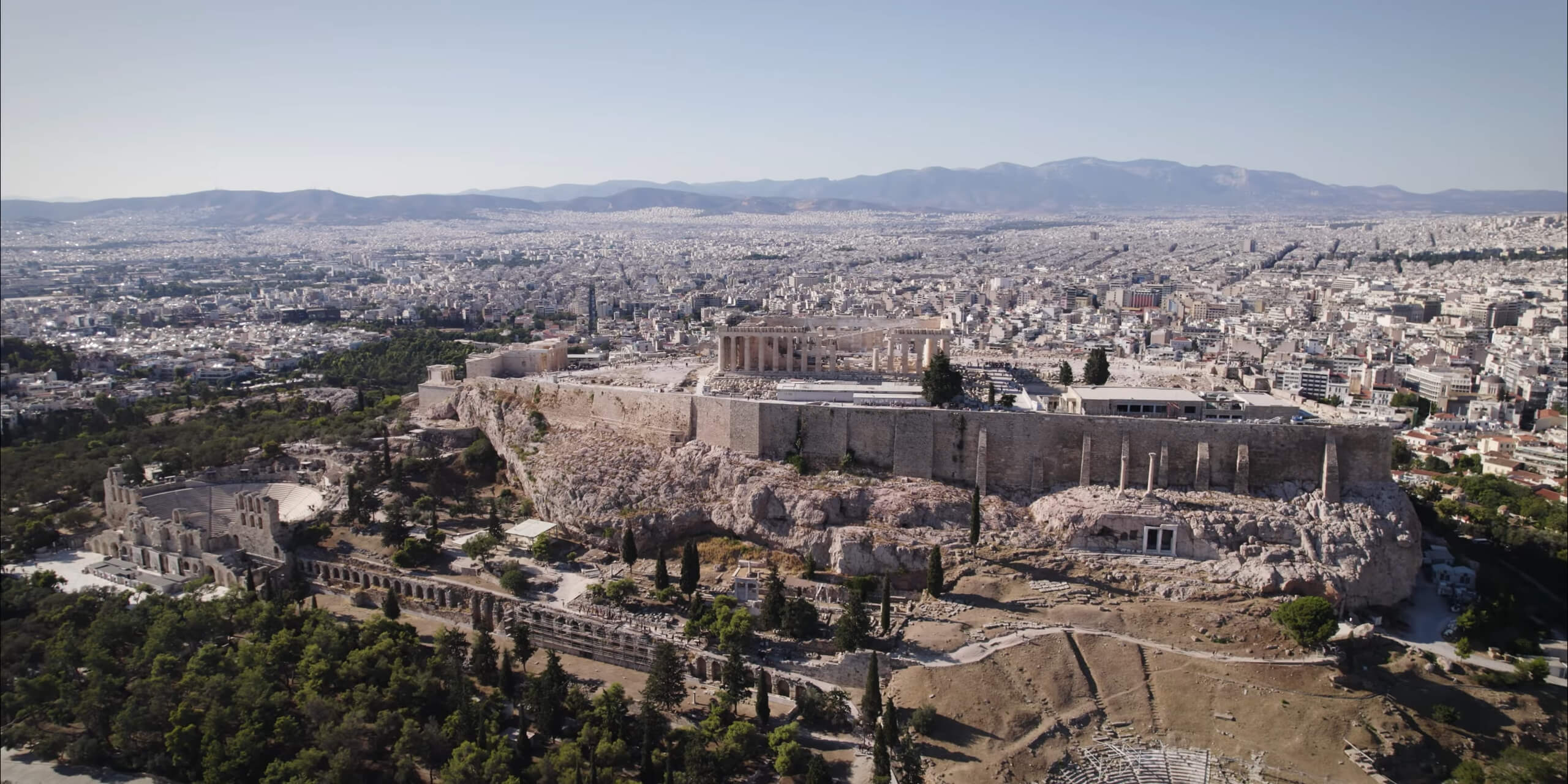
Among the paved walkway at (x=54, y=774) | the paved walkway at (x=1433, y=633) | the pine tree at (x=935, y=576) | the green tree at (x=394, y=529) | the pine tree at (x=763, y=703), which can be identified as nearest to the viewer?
the paved walkway at (x=54, y=774)

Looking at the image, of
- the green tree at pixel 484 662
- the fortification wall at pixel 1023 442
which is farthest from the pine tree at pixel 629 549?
the green tree at pixel 484 662

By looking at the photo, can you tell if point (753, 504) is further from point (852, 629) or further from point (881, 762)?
point (881, 762)

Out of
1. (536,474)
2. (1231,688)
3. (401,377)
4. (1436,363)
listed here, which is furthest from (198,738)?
(1436,363)

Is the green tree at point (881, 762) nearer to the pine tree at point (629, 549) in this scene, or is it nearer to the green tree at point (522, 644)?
the green tree at point (522, 644)

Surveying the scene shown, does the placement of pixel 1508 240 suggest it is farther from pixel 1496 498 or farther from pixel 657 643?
pixel 657 643

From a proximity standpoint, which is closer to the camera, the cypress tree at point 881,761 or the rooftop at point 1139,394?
the cypress tree at point 881,761
